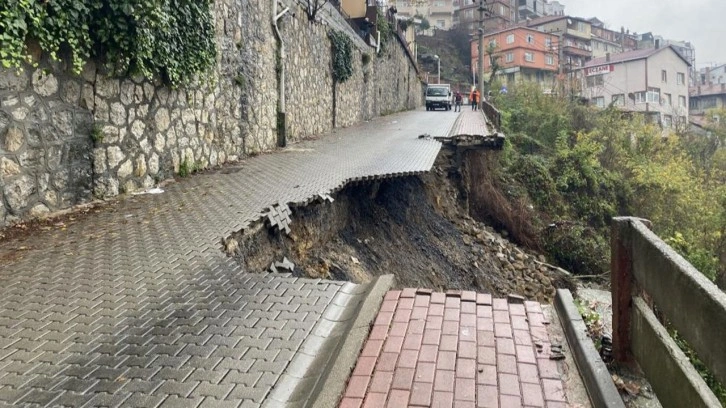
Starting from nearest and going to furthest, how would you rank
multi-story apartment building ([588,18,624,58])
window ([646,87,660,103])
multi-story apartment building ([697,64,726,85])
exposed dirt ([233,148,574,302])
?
exposed dirt ([233,148,574,302])
window ([646,87,660,103])
multi-story apartment building ([588,18,624,58])
multi-story apartment building ([697,64,726,85])

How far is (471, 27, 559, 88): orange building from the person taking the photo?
211ft

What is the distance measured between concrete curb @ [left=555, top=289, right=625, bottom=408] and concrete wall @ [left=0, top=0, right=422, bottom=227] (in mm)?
5483

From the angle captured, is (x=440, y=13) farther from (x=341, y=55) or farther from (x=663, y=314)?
(x=663, y=314)

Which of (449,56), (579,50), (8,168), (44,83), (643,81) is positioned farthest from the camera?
(579,50)

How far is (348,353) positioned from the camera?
335cm

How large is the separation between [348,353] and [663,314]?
181cm

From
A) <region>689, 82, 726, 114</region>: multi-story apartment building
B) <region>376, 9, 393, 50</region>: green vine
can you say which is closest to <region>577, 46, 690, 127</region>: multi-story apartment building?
<region>689, 82, 726, 114</region>: multi-story apartment building

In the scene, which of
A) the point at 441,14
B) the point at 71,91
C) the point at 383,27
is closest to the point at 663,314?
the point at 71,91

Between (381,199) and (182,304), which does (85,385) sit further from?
(381,199)

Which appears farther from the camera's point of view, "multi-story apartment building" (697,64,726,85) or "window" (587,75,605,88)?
"multi-story apartment building" (697,64,726,85)

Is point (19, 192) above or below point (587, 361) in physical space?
Answer: above

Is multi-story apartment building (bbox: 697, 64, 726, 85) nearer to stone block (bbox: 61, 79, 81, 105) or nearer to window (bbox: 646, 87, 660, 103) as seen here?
window (bbox: 646, 87, 660, 103)

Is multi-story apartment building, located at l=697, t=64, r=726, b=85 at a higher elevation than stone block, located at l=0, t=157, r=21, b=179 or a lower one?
higher

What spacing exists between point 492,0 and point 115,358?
273ft
